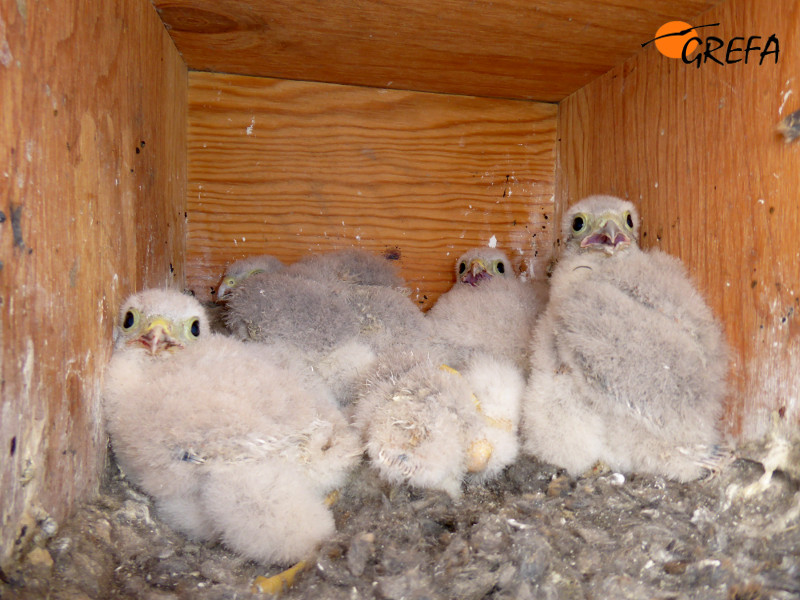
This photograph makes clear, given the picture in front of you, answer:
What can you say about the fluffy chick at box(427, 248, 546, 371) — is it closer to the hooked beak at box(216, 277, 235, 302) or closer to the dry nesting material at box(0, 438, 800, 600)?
the dry nesting material at box(0, 438, 800, 600)

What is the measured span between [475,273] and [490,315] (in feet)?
1.18

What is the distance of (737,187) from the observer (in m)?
1.76

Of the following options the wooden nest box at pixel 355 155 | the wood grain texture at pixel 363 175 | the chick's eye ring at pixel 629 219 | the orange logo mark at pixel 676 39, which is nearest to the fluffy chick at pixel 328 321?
the wooden nest box at pixel 355 155

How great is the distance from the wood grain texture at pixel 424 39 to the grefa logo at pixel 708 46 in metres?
0.05

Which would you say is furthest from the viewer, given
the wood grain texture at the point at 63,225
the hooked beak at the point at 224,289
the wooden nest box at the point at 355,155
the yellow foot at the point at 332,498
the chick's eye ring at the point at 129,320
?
the hooked beak at the point at 224,289

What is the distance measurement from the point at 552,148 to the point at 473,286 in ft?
2.74

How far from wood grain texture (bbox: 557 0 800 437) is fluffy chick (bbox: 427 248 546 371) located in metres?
0.54

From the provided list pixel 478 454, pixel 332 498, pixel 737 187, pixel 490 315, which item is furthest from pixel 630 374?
pixel 332 498

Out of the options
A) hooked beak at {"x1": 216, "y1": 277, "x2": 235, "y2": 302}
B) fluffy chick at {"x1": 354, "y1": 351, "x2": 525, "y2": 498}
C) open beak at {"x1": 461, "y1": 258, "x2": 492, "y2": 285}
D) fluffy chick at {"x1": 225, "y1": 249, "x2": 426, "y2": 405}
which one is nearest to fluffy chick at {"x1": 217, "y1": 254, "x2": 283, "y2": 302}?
hooked beak at {"x1": 216, "y1": 277, "x2": 235, "y2": 302}

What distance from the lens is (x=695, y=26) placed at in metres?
1.97

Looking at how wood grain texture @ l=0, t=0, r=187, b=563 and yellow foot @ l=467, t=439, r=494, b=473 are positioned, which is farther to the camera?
yellow foot @ l=467, t=439, r=494, b=473

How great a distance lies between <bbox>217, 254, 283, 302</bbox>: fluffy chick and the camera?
8.71 feet

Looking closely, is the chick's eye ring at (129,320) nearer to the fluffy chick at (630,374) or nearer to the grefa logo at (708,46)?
the fluffy chick at (630,374)

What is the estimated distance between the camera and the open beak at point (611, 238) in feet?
7.07
